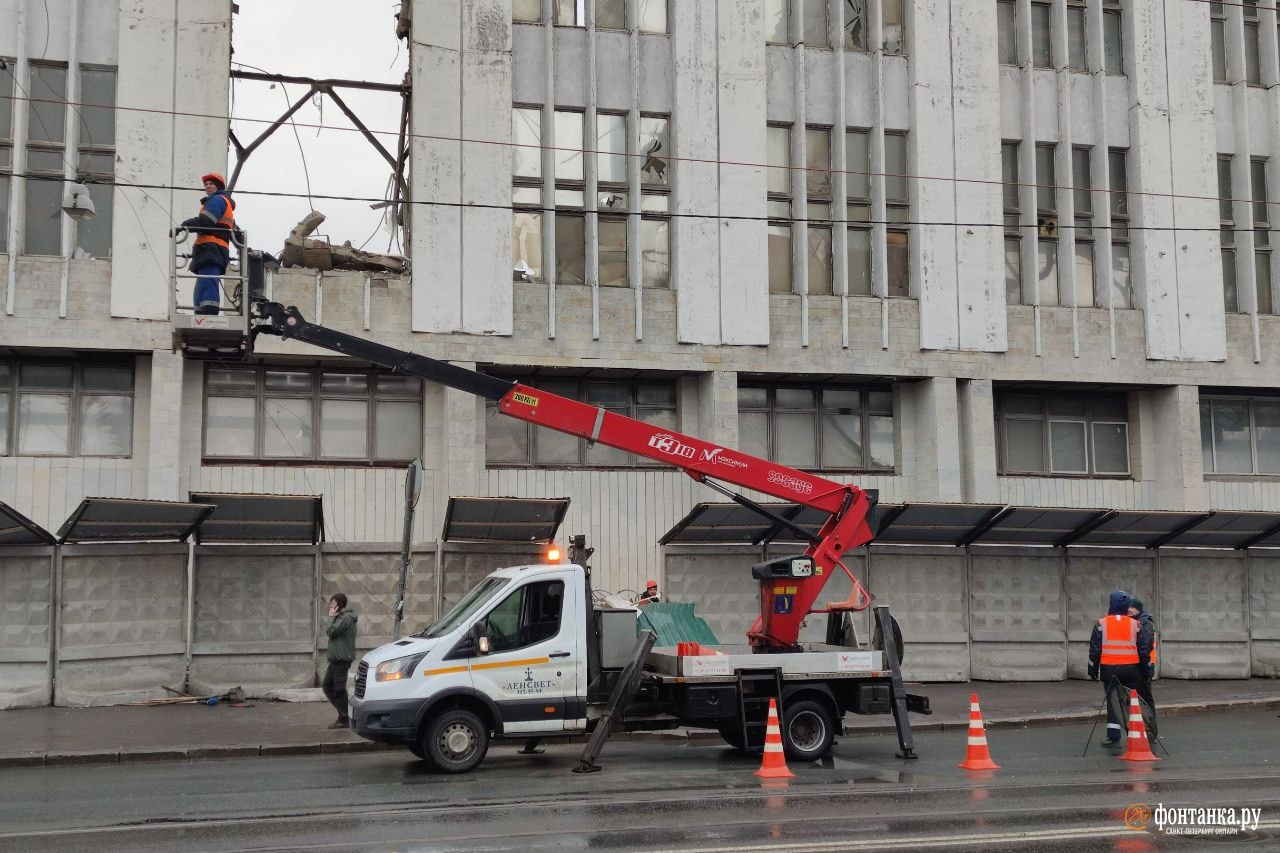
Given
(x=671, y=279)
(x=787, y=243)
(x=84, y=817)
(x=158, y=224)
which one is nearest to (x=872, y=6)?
(x=787, y=243)

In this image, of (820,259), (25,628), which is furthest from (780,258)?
(25,628)

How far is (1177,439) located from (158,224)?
19577mm

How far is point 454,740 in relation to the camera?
13086 mm

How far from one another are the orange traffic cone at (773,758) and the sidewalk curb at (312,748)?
2288mm

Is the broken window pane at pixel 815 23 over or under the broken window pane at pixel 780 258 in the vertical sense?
over

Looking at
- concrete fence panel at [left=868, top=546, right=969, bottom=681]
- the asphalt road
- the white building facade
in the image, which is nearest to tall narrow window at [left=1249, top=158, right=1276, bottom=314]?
the white building facade

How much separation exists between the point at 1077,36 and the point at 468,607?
1974 centimetres

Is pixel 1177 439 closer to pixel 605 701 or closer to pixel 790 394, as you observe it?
pixel 790 394

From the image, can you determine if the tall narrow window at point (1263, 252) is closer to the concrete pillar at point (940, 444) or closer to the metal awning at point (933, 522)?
the concrete pillar at point (940, 444)

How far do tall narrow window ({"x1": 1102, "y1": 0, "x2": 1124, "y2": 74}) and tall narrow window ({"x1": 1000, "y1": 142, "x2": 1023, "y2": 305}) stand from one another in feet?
9.66

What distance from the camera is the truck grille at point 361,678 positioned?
520 inches

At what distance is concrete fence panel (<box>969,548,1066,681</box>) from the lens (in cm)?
2214

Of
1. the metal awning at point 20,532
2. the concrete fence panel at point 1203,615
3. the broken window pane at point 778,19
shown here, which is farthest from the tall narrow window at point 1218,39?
the metal awning at point 20,532

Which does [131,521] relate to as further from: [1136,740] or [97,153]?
[1136,740]
